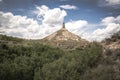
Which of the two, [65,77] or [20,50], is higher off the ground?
[20,50]

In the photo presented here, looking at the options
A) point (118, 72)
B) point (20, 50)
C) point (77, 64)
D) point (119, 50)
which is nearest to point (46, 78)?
point (77, 64)

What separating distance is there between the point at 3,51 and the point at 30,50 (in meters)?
7.80

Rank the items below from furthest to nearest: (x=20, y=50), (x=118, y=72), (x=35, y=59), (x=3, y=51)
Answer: (x=20, y=50) → (x=3, y=51) → (x=35, y=59) → (x=118, y=72)

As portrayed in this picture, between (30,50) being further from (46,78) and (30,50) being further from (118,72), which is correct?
(118,72)

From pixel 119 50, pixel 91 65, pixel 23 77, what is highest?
pixel 119 50

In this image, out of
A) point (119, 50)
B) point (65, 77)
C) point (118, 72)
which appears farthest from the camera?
point (119, 50)

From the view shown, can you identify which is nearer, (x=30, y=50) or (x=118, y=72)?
(x=118, y=72)

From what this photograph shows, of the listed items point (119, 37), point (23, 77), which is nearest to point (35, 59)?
point (23, 77)

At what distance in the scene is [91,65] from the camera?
34.5 m

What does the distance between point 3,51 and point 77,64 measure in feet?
73.7

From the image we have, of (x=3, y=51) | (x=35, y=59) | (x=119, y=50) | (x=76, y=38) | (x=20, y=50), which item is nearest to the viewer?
(x=119, y=50)

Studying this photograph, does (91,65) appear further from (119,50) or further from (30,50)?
(30,50)

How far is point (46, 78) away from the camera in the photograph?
31.3m

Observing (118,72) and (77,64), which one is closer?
(118,72)
